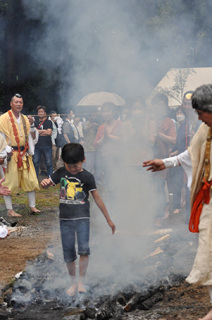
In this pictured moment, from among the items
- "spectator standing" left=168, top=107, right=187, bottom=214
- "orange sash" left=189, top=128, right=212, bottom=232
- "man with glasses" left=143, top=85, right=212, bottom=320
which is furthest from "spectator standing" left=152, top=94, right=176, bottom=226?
"orange sash" left=189, top=128, right=212, bottom=232

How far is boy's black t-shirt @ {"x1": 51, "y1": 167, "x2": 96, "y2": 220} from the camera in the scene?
4.29 m

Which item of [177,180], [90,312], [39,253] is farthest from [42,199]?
[90,312]

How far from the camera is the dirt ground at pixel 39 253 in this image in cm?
380

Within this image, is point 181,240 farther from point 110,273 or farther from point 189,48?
point 189,48

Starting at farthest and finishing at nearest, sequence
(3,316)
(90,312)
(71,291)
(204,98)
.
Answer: (71,291)
(3,316)
(90,312)
(204,98)

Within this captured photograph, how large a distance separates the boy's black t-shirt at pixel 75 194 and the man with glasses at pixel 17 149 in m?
3.69

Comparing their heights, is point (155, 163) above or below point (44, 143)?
above

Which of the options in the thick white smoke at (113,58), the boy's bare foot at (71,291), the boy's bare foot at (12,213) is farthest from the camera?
the boy's bare foot at (12,213)

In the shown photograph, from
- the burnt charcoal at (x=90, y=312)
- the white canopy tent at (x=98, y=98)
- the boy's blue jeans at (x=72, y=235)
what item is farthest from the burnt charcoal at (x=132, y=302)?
the white canopy tent at (x=98, y=98)

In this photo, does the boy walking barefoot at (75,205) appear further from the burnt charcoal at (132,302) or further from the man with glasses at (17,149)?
the man with glasses at (17,149)

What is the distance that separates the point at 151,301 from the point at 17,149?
15.3ft

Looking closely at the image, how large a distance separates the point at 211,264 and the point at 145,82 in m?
5.12

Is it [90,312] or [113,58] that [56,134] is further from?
[90,312]

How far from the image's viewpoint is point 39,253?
19.0 feet
